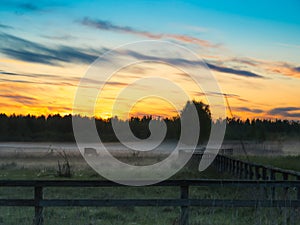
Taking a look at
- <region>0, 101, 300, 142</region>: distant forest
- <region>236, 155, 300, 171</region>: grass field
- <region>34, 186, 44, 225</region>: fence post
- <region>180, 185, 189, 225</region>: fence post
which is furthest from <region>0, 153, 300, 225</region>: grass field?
<region>0, 101, 300, 142</region>: distant forest

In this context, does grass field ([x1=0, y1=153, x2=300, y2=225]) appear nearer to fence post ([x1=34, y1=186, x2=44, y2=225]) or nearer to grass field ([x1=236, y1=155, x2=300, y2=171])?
fence post ([x1=34, y1=186, x2=44, y2=225])

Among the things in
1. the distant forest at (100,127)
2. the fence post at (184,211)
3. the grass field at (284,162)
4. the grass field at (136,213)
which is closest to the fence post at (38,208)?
the grass field at (136,213)

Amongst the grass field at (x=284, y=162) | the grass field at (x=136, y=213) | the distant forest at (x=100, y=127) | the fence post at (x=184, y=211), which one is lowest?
the grass field at (x=136, y=213)

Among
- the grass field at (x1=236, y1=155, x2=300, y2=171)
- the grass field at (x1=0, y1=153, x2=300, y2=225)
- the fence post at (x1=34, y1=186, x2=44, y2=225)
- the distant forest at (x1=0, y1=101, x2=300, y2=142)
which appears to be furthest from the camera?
the distant forest at (x1=0, y1=101, x2=300, y2=142)

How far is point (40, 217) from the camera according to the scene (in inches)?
352

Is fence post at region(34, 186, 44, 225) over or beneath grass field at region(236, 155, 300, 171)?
over

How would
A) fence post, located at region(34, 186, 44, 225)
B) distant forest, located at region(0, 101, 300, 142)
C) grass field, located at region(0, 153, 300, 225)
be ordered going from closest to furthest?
fence post, located at region(34, 186, 44, 225) < grass field, located at region(0, 153, 300, 225) < distant forest, located at region(0, 101, 300, 142)

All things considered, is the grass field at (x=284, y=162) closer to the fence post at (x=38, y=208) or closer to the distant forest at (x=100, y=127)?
the fence post at (x=38, y=208)

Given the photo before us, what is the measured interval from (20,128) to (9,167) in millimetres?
83002

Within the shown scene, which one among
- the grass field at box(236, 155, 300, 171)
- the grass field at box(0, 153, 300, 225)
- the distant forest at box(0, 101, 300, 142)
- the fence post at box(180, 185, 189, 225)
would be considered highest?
the distant forest at box(0, 101, 300, 142)

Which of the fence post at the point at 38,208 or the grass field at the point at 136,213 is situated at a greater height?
the fence post at the point at 38,208

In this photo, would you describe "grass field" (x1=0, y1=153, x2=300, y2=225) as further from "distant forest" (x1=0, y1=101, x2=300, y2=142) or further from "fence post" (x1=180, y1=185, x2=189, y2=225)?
"distant forest" (x1=0, y1=101, x2=300, y2=142)

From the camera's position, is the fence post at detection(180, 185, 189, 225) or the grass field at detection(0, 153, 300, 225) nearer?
the fence post at detection(180, 185, 189, 225)

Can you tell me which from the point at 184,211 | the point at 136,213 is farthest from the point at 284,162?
the point at 184,211
